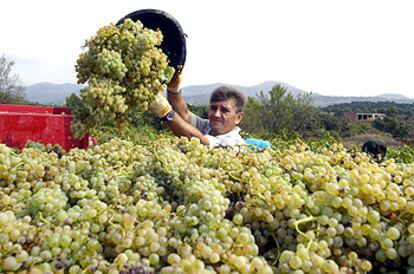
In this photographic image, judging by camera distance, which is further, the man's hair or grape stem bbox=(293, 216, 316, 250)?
the man's hair

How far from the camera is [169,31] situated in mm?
3354

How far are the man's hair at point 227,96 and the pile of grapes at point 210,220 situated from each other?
142 inches

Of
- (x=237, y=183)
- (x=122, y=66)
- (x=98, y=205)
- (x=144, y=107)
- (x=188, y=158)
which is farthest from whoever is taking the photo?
(x=144, y=107)

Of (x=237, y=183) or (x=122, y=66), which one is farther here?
(x=122, y=66)

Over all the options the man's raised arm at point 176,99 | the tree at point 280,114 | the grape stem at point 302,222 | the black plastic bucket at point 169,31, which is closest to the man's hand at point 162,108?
the black plastic bucket at point 169,31

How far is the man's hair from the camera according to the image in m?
5.10

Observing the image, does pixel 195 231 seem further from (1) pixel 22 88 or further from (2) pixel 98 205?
(1) pixel 22 88

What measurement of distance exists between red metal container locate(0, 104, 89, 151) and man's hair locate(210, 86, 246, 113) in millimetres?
2479

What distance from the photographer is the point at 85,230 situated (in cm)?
111

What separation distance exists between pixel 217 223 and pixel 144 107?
63.2 inches

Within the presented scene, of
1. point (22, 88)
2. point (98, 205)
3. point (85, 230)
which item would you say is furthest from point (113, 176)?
point (22, 88)

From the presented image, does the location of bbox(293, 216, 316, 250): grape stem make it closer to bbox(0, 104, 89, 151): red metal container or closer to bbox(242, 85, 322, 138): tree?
bbox(0, 104, 89, 151): red metal container

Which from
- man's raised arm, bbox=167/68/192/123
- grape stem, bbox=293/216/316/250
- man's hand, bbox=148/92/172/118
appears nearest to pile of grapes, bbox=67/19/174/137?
man's hand, bbox=148/92/172/118

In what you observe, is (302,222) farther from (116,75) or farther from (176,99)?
(176,99)
